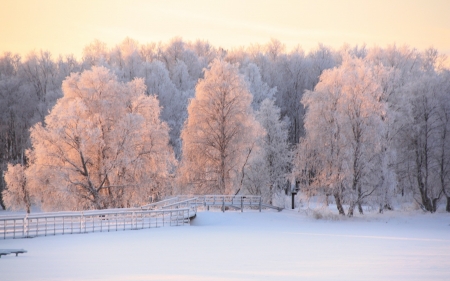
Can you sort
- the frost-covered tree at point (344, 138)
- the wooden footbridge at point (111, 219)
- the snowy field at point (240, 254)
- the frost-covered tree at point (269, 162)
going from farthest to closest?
the frost-covered tree at point (269, 162) → the frost-covered tree at point (344, 138) → the wooden footbridge at point (111, 219) → the snowy field at point (240, 254)

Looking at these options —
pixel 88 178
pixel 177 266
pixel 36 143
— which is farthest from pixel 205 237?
pixel 36 143

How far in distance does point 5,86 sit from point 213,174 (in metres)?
28.4

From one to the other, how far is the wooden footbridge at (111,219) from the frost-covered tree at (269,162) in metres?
2.83

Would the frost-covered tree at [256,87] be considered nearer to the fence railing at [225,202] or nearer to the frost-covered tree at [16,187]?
the fence railing at [225,202]

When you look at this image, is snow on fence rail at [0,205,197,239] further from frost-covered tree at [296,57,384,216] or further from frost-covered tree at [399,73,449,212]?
frost-covered tree at [399,73,449,212]

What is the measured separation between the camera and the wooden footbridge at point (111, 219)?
2766 cm

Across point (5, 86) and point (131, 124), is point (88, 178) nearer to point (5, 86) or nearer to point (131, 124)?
point (131, 124)

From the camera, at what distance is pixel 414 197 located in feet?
148

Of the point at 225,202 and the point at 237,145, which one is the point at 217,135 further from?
the point at 225,202

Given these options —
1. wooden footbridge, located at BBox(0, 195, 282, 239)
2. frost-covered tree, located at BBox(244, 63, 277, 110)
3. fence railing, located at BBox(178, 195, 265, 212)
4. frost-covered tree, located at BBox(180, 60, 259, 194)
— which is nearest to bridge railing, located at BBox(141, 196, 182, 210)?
wooden footbridge, located at BBox(0, 195, 282, 239)

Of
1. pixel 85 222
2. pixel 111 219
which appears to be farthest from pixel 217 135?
pixel 85 222

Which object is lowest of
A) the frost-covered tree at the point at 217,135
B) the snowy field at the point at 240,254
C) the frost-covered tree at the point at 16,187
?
the snowy field at the point at 240,254

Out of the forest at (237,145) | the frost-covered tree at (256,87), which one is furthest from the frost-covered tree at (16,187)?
the frost-covered tree at (256,87)

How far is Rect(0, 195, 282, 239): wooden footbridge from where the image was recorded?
27.7 metres
